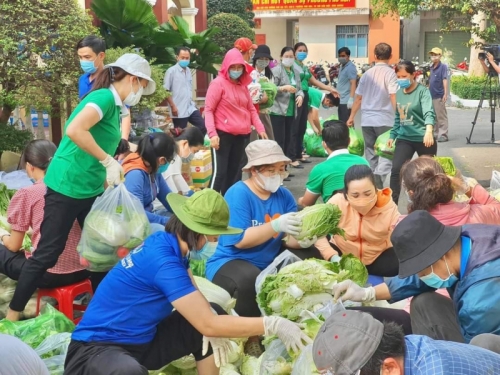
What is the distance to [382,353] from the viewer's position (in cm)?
228

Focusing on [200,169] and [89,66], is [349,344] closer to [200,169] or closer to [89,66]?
[89,66]

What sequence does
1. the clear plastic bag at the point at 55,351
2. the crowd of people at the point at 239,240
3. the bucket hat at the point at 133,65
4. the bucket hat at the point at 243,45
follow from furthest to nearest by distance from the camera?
the bucket hat at the point at 243,45
the bucket hat at the point at 133,65
the clear plastic bag at the point at 55,351
the crowd of people at the point at 239,240

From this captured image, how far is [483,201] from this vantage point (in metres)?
5.02

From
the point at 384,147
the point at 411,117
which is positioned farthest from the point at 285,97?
the point at 411,117

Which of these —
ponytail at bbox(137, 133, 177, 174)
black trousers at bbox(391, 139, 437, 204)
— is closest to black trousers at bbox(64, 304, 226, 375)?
ponytail at bbox(137, 133, 177, 174)

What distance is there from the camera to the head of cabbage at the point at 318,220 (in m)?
4.60

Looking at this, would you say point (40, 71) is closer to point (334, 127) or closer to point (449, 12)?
point (334, 127)

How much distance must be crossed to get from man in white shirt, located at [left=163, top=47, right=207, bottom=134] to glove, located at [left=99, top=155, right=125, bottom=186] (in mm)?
5567

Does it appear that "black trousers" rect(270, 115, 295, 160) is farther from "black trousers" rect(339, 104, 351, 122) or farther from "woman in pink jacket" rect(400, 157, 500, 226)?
"woman in pink jacket" rect(400, 157, 500, 226)

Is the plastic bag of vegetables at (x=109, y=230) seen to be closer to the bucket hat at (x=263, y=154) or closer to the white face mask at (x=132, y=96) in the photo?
the white face mask at (x=132, y=96)

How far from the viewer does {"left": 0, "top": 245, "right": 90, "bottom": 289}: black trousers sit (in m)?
4.71

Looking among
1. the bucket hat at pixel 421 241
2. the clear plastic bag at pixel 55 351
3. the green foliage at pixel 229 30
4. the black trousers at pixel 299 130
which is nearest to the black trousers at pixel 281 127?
the black trousers at pixel 299 130

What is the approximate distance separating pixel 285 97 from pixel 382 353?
754 cm

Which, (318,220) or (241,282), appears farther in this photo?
(318,220)
